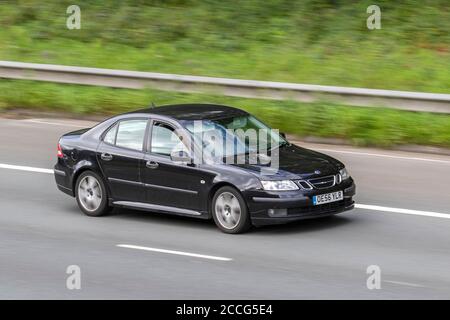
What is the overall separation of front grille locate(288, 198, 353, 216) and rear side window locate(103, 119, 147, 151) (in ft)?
7.55

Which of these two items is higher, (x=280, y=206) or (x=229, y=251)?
(x=280, y=206)

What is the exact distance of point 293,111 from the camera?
62.5ft

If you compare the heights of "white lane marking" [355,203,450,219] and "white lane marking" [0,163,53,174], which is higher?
"white lane marking" [0,163,53,174]

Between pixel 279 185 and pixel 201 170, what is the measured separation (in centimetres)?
103

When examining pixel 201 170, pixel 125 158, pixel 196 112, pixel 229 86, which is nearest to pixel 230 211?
pixel 201 170

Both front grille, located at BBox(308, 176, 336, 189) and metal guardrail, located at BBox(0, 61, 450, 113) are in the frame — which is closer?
front grille, located at BBox(308, 176, 336, 189)

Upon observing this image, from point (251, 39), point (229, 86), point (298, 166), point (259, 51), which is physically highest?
point (251, 39)

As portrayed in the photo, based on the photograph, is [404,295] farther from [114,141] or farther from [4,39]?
[4,39]

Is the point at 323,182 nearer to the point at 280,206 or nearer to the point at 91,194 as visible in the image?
the point at 280,206

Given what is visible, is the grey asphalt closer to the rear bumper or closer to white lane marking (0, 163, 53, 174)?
the rear bumper

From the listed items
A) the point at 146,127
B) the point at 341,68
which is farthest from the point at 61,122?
the point at 146,127

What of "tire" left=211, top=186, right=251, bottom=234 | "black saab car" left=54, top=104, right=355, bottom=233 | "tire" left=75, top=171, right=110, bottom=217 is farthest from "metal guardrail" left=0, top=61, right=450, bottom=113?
"tire" left=211, top=186, right=251, bottom=234

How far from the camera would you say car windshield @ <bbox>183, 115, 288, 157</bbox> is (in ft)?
42.8

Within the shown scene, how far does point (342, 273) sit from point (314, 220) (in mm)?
2420
